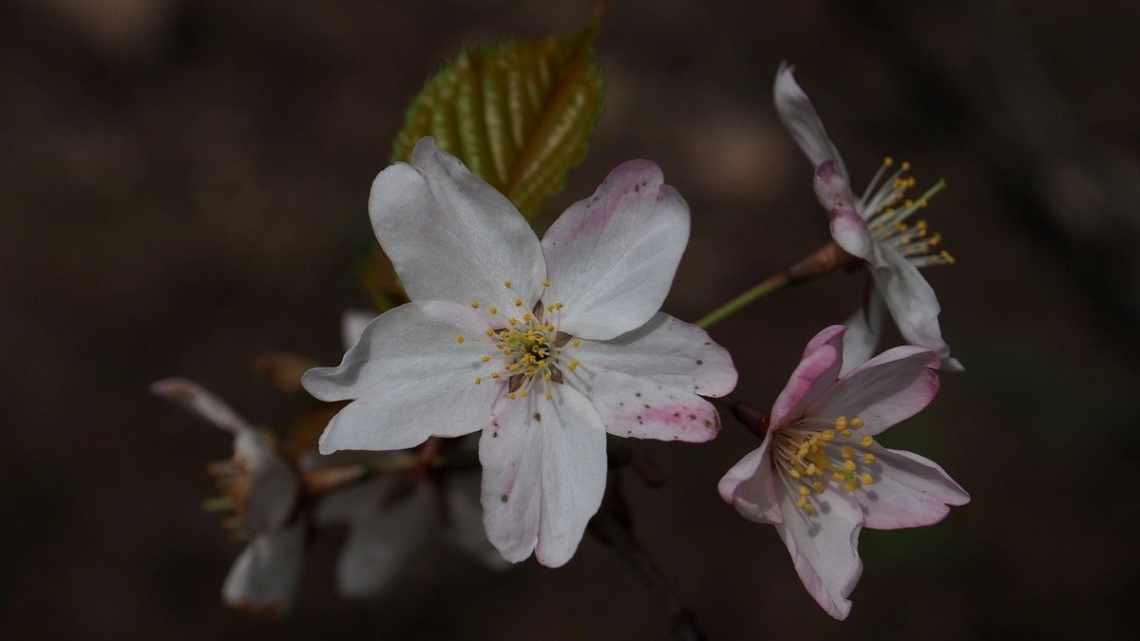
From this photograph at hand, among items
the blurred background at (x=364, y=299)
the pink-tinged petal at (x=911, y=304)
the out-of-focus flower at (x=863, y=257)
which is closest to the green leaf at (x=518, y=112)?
the out-of-focus flower at (x=863, y=257)

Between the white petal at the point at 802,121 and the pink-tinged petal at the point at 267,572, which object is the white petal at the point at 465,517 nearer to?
the pink-tinged petal at the point at 267,572

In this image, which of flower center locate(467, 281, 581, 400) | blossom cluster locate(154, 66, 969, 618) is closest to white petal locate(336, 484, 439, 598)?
blossom cluster locate(154, 66, 969, 618)

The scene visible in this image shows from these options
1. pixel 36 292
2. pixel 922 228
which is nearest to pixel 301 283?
pixel 36 292

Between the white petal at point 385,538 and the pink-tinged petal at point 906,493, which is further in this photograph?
the white petal at point 385,538

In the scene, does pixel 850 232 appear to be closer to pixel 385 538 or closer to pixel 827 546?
pixel 827 546

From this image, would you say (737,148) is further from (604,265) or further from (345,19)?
(604,265)

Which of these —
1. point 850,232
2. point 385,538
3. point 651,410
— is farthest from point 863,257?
point 385,538
